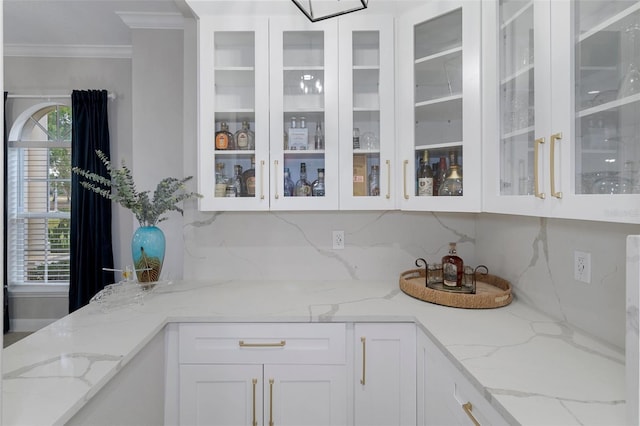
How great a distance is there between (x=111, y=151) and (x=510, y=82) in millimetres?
3165

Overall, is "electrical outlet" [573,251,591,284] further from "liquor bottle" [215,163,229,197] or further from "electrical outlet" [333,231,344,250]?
"liquor bottle" [215,163,229,197]

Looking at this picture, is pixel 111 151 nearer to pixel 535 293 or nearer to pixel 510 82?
pixel 510 82

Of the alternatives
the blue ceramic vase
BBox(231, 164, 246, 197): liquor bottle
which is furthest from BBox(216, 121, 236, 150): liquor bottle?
the blue ceramic vase

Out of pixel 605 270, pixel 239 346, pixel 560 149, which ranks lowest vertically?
pixel 239 346

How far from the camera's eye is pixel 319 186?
5.65 ft

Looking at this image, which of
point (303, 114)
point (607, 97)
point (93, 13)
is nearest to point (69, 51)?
point (93, 13)

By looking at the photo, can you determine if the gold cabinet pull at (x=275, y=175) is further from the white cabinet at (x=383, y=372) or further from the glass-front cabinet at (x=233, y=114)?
the white cabinet at (x=383, y=372)

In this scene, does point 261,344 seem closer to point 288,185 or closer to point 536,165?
point 288,185

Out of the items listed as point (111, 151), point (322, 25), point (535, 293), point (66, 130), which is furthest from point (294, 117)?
point (66, 130)

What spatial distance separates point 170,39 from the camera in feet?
7.57

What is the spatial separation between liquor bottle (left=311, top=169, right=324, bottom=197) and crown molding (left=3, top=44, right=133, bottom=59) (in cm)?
241

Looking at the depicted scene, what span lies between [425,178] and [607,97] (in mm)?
754

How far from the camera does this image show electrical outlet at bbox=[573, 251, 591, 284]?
120 centimetres

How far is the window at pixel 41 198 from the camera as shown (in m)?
3.18
